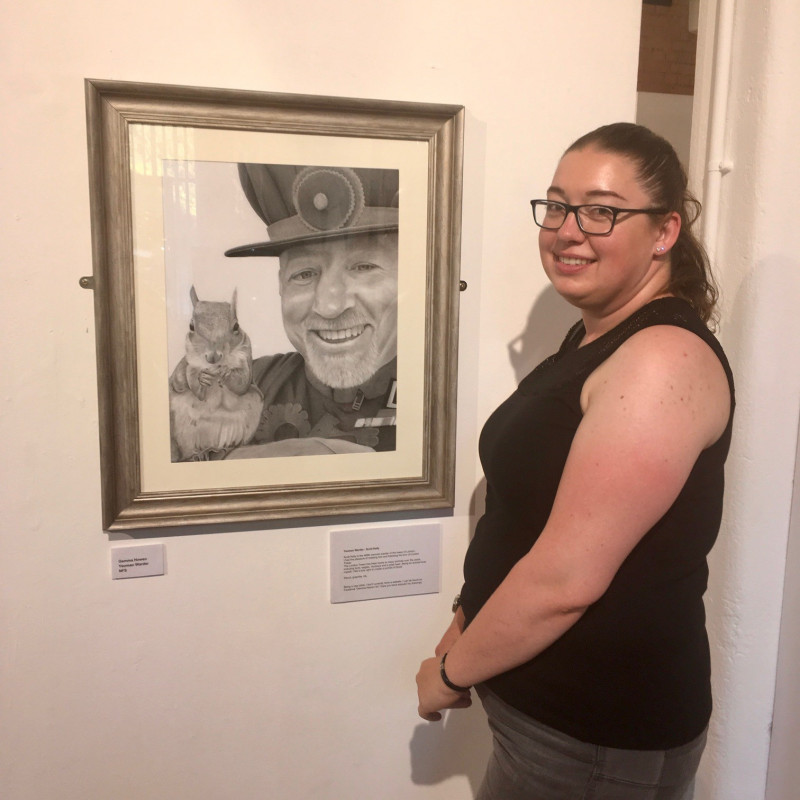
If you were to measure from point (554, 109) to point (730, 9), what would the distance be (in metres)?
0.38

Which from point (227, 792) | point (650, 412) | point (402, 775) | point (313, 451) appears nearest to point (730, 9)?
point (650, 412)

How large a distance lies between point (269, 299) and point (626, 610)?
0.79 metres

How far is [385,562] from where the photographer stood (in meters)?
1.36

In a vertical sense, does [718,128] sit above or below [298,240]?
above

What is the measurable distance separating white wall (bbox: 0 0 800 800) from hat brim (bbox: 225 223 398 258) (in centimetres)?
18

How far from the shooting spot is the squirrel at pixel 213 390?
46.8 inches

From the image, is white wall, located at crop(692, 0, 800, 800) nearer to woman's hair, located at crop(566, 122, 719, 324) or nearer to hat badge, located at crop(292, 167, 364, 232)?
woman's hair, located at crop(566, 122, 719, 324)

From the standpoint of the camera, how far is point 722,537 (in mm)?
1318

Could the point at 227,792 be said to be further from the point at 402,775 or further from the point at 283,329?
the point at 283,329

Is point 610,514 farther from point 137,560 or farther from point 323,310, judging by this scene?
point 137,560

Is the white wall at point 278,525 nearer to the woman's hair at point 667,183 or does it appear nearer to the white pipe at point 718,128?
the white pipe at point 718,128

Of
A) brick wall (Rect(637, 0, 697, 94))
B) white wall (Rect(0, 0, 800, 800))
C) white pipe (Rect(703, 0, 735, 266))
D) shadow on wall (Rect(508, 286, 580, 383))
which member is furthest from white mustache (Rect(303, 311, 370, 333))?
brick wall (Rect(637, 0, 697, 94))

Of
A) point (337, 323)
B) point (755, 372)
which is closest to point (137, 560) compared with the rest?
point (337, 323)

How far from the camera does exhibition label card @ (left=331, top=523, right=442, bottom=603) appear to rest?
4.37ft
